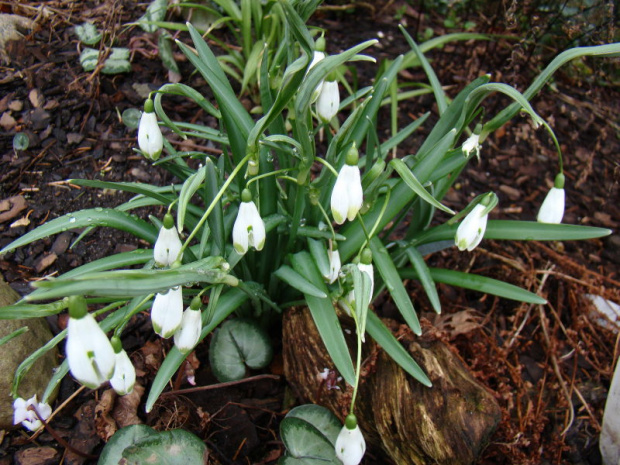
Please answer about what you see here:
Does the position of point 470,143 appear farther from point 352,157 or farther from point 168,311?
point 168,311

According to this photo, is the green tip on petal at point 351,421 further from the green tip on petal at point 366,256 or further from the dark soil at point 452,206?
the dark soil at point 452,206

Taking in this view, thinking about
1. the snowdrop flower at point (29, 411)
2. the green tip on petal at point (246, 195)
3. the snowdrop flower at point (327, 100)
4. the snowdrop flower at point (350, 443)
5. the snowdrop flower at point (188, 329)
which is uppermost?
the snowdrop flower at point (327, 100)

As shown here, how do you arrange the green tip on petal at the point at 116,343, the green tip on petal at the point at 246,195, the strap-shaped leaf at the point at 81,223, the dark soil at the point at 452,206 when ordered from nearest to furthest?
1. the green tip on petal at the point at 116,343
2. the green tip on petal at the point at 246,195
3. the strap-shaped leaf at the point at 81,223
4. the dark soil at the point at 452,206

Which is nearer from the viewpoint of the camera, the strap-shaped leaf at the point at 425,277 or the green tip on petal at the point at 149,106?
the green tip on petal at the point at 149,106

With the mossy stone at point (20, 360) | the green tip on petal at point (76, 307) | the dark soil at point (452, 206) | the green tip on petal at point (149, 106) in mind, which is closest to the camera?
the green tip on petal at point (76, 307)

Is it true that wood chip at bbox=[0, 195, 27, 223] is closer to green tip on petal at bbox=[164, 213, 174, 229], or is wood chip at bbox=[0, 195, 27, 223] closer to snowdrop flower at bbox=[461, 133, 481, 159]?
green tip on petal at bbox=[164, 213, 174, 229]

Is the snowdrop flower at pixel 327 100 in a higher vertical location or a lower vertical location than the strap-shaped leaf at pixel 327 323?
higher

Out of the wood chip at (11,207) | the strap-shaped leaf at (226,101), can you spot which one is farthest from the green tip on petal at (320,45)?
the wood chip at (11,207)
